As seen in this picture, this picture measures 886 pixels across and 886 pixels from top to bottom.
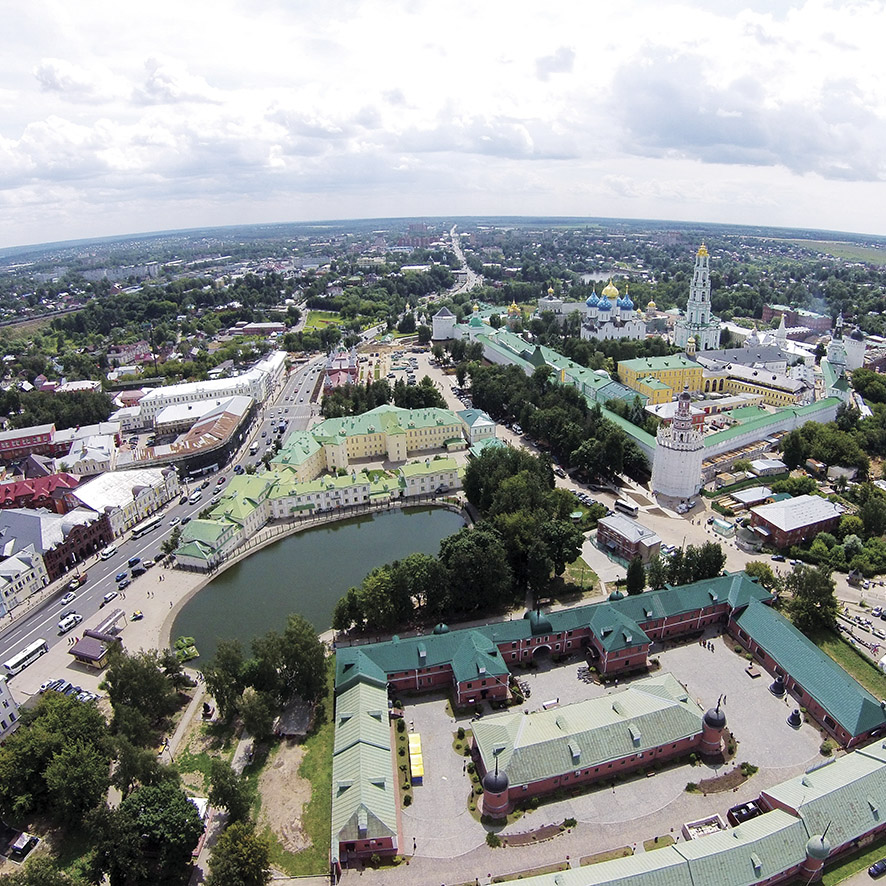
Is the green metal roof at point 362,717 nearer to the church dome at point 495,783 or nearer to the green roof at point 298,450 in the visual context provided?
the church dome at point 495,783

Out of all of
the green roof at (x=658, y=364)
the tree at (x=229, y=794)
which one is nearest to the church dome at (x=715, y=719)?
the tree at (x=229, y=794)

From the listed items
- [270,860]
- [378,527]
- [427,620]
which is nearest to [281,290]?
[378,527]

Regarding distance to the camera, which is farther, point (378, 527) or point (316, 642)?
point (378, 527)

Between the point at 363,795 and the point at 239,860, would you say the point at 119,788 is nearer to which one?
the point at 239,860

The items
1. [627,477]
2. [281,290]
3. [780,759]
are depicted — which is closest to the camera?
[780,759]

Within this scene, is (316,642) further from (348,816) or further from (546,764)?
(546,764)
